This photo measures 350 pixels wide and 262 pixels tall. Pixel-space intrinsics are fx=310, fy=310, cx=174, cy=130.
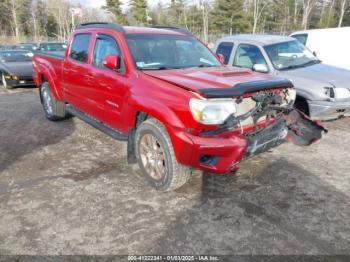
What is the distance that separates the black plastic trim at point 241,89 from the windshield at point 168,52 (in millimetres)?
1185

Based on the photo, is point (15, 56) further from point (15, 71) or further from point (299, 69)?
point (299, 69)

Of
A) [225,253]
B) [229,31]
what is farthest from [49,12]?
[225,253]

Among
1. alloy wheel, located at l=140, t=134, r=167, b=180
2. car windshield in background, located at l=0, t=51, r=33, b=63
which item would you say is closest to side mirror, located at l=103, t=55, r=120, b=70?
alloy wheel, located at l=140, t=134, r=167, b=180

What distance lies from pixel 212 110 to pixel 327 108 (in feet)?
10.7

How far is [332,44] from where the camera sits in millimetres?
10820

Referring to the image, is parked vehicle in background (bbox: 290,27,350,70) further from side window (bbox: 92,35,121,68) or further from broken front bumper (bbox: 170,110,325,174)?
broken front bumper (bbox: 170,110,325,174)

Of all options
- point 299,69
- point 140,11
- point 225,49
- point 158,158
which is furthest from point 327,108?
point 140,11

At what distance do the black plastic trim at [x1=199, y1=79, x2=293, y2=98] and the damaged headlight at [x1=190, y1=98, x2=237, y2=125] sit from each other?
0.23 feet

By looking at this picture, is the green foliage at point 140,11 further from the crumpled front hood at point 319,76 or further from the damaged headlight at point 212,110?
the damaged headlight at point 212,110

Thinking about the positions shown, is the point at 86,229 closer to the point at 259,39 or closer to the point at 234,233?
the point at 234,233

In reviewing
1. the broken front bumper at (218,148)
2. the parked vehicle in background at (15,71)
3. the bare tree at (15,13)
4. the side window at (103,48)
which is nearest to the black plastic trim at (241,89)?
the broken front bumper at (218,148)

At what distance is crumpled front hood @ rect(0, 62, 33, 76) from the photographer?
36.5 feet

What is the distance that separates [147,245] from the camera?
9.39 feet

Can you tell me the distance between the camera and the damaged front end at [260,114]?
3.33 metres
